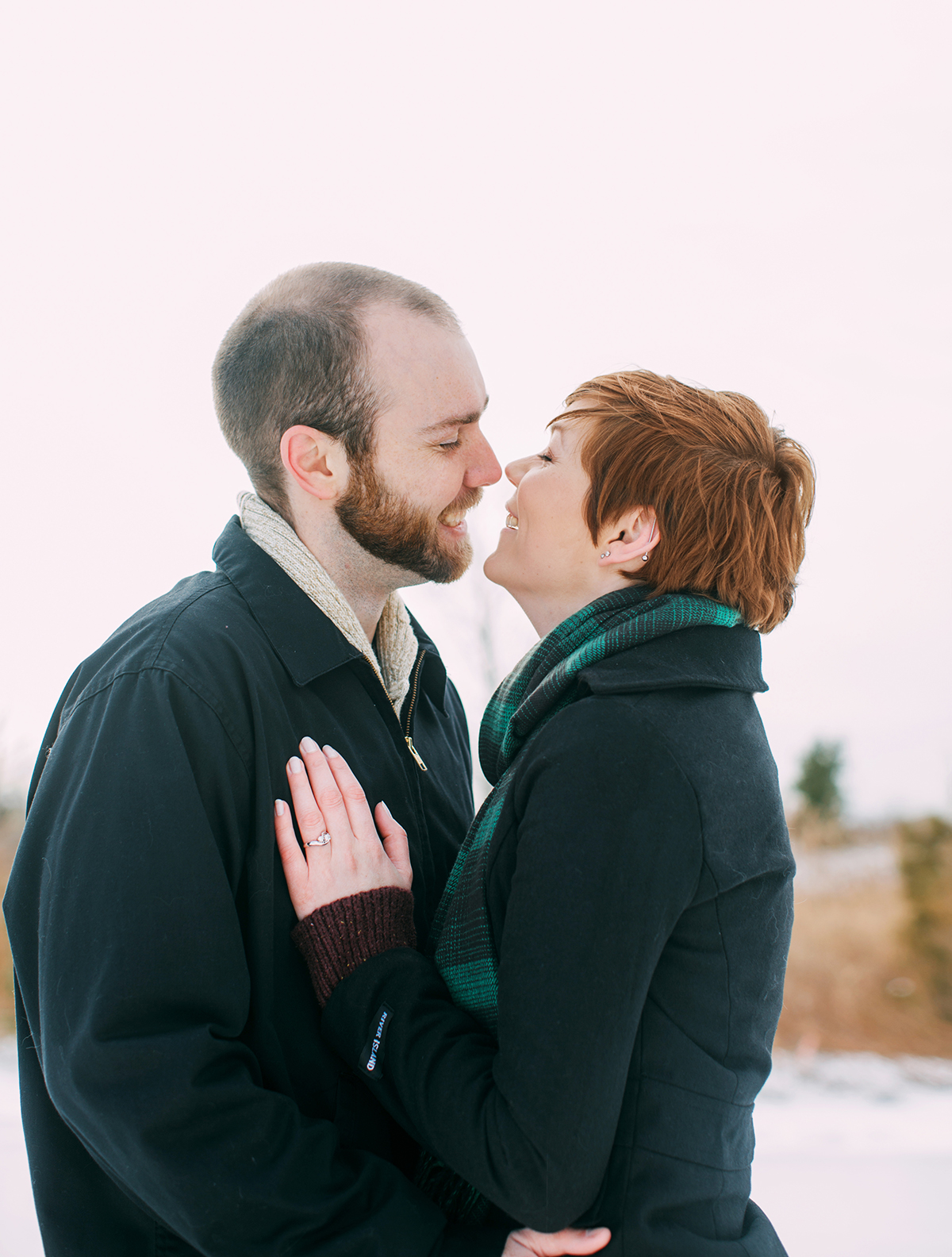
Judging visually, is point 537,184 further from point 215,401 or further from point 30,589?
point 215,401

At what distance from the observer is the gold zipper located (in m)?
1.37

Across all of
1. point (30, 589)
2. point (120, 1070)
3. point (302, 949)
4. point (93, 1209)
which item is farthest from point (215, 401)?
point (30, 589)

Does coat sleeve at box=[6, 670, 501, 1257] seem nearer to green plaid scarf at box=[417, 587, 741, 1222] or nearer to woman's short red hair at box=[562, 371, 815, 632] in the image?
green plaid scarf at box=[417, 587, 741, 1222]

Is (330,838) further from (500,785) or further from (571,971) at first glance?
(571,971)

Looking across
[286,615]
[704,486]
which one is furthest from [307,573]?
[704,486]

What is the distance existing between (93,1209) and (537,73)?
211 inches

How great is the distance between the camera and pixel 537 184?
5.07m

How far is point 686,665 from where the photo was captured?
1.04m

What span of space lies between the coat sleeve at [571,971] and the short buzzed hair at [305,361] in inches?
27.5

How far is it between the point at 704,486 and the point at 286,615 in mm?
599

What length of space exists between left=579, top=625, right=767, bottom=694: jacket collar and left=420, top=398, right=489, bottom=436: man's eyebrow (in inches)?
22.0

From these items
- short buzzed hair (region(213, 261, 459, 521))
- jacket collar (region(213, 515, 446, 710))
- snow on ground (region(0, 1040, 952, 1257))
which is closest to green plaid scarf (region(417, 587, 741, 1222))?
jacket collar (region(213, 515, 446, 710))

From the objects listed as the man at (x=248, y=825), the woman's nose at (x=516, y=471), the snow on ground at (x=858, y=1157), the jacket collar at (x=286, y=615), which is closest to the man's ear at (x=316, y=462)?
the man at (x=248, y=825)

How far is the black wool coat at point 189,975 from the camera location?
36.4 inches
